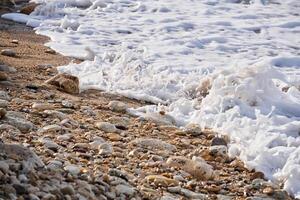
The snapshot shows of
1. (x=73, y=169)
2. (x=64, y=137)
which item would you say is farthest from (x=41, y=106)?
(x=73, y=169)

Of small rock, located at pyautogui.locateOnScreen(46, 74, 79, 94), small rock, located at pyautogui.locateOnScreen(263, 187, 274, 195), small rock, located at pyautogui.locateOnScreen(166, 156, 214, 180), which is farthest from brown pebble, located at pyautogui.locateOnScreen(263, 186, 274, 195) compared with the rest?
small rock, located at pyautogui.locateOnScreen(46, 74, 79, 94)

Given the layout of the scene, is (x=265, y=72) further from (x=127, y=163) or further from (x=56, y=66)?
(x=56, y=66)

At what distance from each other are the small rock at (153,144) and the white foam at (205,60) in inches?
16.8

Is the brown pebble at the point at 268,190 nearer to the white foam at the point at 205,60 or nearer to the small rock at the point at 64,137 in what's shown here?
the white foam at the point at 205,60

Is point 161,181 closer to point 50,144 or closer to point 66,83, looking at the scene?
point 50,144

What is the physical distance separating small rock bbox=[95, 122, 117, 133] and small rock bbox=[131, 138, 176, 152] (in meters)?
0.24

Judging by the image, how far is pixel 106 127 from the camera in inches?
159

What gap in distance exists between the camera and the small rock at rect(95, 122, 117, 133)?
402 centimetres

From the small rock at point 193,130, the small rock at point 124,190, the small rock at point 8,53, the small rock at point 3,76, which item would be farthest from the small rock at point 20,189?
the small rock at point 8,53

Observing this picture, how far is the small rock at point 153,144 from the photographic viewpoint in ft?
12.6

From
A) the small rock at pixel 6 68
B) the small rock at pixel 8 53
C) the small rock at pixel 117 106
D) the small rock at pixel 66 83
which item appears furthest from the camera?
the small rock at pixel 8 53

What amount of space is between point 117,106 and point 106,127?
62 cm

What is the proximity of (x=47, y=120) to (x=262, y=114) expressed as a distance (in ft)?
5.70

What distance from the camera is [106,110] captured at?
180 inches
